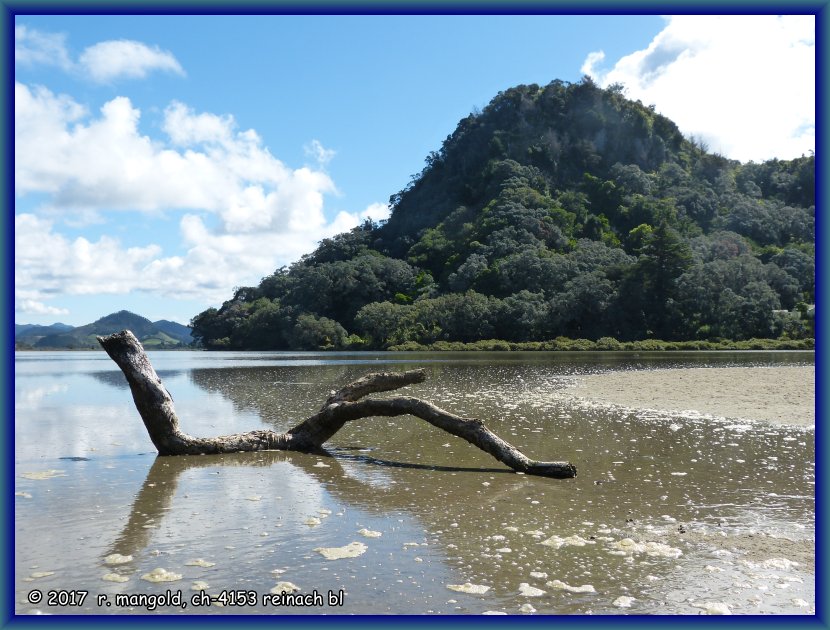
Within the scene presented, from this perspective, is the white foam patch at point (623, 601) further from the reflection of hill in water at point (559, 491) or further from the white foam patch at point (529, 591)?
the white foam patch at point (529, 591)

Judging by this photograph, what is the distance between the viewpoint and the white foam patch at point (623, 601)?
5570 mm

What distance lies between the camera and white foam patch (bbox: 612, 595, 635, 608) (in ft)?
18.3

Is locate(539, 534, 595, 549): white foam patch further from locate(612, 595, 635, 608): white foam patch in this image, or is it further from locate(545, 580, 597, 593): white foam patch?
locate(612, 595, 635, 608): white foam patch

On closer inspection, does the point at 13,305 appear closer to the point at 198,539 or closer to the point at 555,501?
the point at 198,539

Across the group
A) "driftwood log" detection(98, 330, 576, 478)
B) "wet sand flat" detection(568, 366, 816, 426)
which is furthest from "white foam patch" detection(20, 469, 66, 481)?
"wet sand flat" detection(568, 366, 816, 426)

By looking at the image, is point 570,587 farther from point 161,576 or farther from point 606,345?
point 606,345

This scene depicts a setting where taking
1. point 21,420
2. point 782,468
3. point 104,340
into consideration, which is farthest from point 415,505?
point 21,420

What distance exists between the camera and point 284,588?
601 centimetres

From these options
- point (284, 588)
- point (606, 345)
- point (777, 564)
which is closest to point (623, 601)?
point (777, 564)

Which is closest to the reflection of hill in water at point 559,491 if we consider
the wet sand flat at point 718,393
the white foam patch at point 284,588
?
the white foam patch at point 284,588

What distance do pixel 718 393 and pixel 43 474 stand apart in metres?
19.9

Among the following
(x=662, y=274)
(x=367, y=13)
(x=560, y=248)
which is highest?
(x=560, y=248)

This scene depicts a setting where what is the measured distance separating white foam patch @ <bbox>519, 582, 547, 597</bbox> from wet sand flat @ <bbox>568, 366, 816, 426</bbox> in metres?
12.0

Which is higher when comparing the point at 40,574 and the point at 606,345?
the point at 40,574
